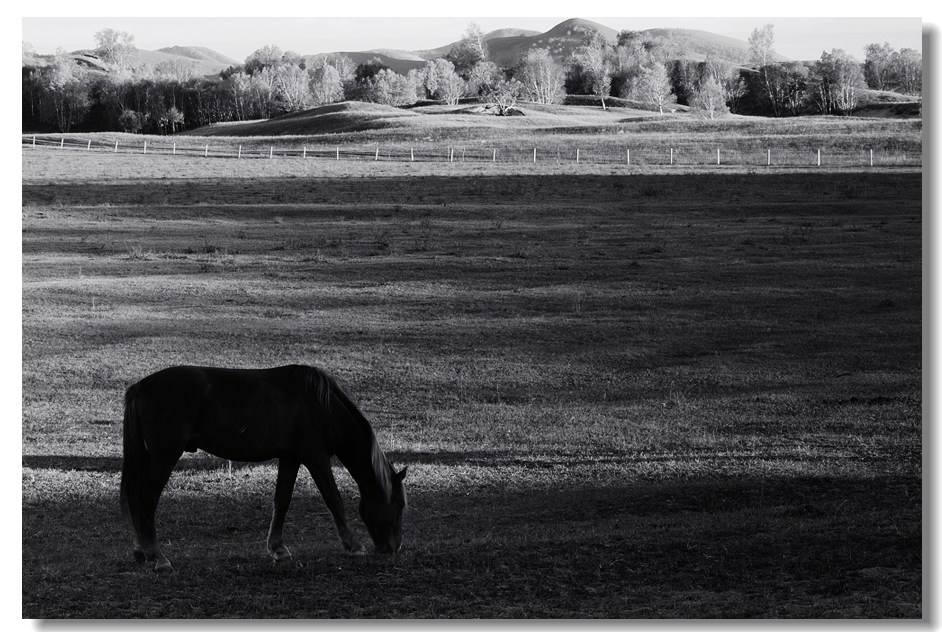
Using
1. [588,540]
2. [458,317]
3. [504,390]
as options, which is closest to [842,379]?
[504,390]

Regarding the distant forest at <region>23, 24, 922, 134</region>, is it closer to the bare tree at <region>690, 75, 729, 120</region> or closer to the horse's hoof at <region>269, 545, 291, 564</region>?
the bare tree at <region>690, 75, 729, 120</region>

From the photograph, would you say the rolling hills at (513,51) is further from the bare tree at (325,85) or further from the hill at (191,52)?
the bare tree at (325,85)

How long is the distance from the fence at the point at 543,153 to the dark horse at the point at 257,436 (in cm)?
4105

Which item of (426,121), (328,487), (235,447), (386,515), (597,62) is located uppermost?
(597,62)

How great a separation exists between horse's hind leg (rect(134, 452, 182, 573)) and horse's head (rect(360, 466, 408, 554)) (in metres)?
1.73

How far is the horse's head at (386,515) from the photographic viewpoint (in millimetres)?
9812

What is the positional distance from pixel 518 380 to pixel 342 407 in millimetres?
10596

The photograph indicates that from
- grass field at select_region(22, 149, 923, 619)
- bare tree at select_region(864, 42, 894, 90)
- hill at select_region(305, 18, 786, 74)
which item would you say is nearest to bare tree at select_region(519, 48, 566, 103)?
hill at select_region(305, 18, 786, 74)

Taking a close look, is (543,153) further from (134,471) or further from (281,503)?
(134,471)

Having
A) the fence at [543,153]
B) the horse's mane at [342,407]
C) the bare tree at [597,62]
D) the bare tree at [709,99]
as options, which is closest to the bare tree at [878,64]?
the bare tree at [597,62]

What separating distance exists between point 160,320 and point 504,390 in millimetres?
8768

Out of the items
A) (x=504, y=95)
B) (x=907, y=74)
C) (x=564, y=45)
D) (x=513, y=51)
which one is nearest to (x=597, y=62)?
(x=564, y=45)

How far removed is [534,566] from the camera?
9.80 metres
